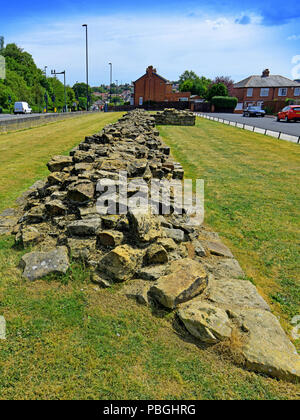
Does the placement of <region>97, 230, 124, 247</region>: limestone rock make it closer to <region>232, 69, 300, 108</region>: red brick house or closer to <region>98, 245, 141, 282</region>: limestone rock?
<region>98, 245, 141, 282</region>: limestone rock

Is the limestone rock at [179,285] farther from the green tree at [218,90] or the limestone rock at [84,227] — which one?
the green tree at [218,90]

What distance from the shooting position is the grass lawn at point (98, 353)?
2498 mm

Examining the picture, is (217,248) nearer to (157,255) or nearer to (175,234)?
(175,234)

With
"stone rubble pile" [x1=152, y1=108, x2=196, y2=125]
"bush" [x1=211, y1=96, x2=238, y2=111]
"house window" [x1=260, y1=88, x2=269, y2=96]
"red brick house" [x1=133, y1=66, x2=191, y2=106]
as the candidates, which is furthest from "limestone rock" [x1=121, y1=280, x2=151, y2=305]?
"red brick house" [x1=133, y1=66, x2=191, y2=106]

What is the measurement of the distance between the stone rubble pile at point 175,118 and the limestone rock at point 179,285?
94.5ft

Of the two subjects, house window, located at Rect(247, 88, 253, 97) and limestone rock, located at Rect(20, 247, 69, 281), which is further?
house window, located at Rect(247, 88, 253, 97)

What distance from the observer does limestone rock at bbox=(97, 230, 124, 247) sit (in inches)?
165

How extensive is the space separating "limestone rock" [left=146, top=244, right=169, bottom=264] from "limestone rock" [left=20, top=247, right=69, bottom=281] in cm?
115

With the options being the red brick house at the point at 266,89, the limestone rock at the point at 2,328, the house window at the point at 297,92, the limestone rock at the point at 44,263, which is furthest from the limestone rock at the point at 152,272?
the house window at the point at 297,92

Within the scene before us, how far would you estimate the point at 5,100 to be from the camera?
62156 mm

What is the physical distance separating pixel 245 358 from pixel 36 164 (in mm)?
11376

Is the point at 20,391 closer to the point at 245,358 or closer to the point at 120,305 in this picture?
the point at 120,305
